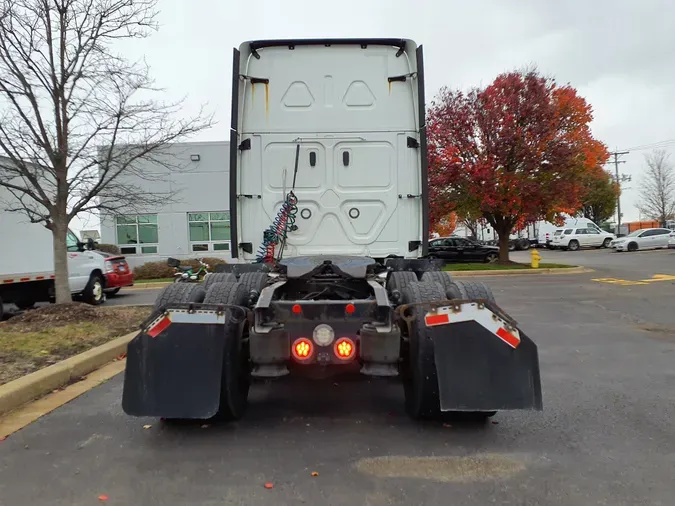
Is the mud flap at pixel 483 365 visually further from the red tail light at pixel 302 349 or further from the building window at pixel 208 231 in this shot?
the building window at pixel 208 231

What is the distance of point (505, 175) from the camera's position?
20.7 meters

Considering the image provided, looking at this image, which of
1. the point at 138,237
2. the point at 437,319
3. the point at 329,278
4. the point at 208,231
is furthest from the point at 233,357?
the point at 138,237

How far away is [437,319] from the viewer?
3.61 metres

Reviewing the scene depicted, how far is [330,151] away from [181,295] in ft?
7.57

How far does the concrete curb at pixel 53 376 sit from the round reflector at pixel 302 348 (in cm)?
264

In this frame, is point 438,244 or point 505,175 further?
point 438,244

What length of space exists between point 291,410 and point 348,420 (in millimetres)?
544

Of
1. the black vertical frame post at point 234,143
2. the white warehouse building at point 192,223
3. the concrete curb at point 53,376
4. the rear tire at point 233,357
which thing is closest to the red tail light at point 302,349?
the rear tire at point 233,357

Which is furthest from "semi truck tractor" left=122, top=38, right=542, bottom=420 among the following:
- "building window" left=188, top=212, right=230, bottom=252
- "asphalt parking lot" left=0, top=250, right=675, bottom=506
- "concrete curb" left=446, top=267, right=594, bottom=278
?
Answer: "building window" left=188, top=212, right=230, bottom=252

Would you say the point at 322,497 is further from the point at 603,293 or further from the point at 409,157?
the point at 603,293

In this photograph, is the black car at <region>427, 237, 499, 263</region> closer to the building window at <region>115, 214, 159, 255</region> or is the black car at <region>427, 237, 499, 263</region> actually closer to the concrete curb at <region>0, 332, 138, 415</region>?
the building window at <region>115, 214, 159, 255</region>

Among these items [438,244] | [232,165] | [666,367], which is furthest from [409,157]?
[438,244]

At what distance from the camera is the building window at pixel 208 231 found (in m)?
25.2

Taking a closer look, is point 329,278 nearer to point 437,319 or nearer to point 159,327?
point 437,319
